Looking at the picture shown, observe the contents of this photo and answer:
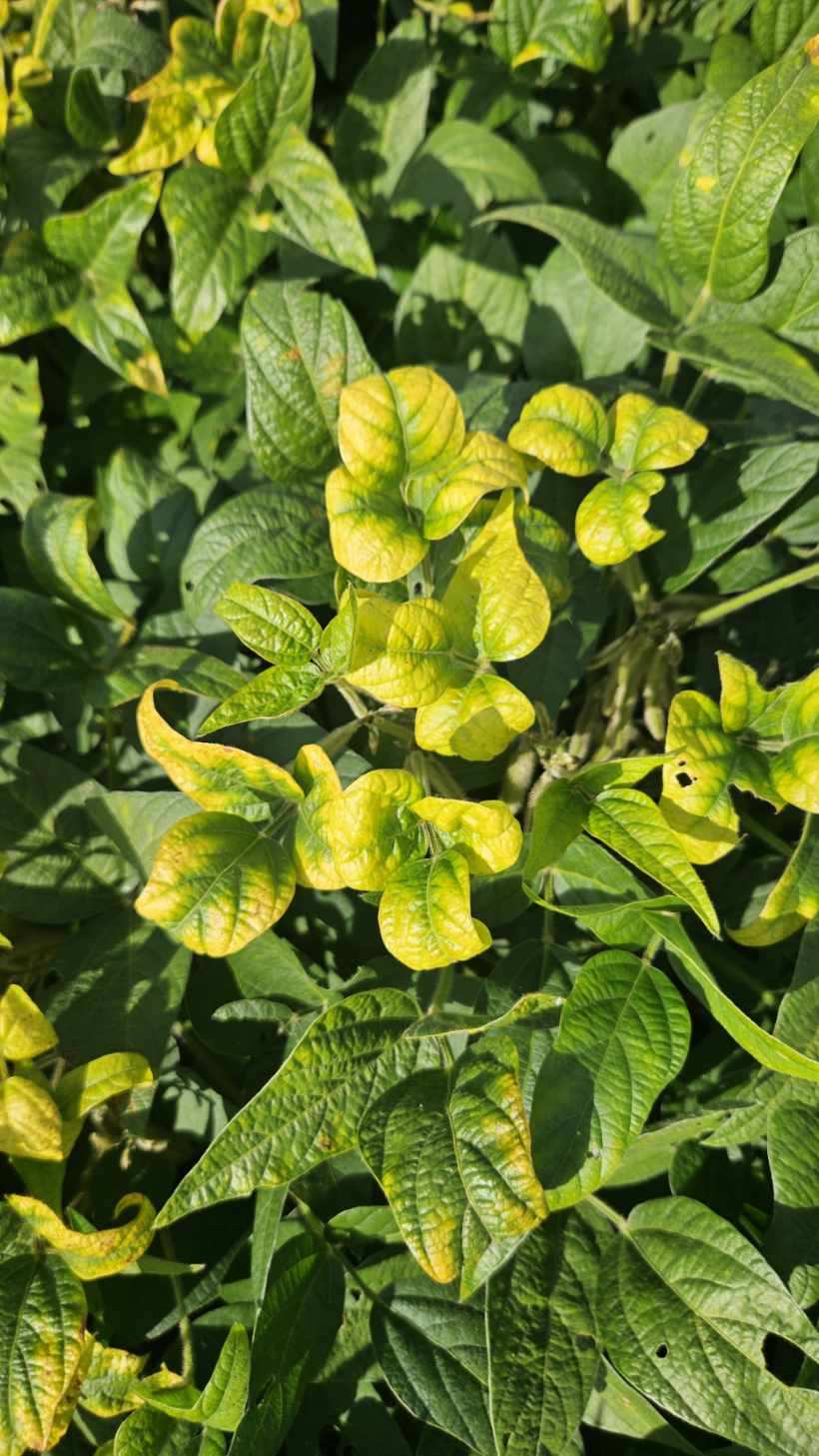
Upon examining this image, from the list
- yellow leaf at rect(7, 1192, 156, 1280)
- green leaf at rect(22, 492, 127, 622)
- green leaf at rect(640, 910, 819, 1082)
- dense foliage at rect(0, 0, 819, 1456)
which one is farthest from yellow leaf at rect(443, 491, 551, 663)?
yellow leaf at rect(7, 1192, 156, 1280)

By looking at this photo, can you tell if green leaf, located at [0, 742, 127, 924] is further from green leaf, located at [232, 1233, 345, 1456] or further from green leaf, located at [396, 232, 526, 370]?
green leaf, located at [396, 232, 526, 370]

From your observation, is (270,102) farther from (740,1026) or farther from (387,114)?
(740,1026)

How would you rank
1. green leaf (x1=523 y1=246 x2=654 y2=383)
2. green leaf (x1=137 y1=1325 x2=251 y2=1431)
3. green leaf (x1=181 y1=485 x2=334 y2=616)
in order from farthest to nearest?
green leaf (x1=523 y1=246 x2=654 y2=383), green leaf (x1=181 y1=485 x2=334 y2=616), green leaf (x1=137 y1=1325 x2=251 y2=1431)

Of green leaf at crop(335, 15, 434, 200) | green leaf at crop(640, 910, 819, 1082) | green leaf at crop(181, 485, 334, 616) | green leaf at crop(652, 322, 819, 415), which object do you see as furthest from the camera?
green leaf at crop(335, 15, 434, 200)

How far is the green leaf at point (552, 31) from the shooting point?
50.4 inches

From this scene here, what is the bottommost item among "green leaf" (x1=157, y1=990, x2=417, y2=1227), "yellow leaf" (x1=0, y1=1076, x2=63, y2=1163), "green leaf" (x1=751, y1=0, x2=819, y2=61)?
"yellow leaf" (x1=0, y1=1076, x2=63, y2=1163)

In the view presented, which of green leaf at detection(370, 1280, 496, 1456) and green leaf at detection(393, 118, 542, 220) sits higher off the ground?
green leaf at detection(393, 118, 542, 220)

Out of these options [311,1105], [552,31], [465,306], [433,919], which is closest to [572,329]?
[465,306]

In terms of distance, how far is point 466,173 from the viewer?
134cm

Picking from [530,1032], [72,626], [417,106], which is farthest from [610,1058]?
[417,106]

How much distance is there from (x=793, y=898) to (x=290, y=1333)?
615 mm

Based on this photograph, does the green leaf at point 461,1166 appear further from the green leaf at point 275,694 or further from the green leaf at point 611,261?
the green leaf at point 611,261

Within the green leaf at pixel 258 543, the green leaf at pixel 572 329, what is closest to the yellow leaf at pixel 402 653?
the green leaf at pixel 258 543

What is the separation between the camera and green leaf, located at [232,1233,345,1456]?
0.98 meters
